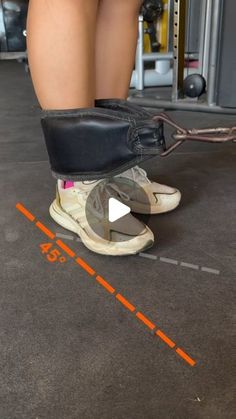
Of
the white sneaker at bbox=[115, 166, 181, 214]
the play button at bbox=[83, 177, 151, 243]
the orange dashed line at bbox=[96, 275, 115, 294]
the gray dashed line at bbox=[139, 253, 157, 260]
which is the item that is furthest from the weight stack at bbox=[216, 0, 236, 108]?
the orange dashed line at bbox=[96, 275, 115, 294]

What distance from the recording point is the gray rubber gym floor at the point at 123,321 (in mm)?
472

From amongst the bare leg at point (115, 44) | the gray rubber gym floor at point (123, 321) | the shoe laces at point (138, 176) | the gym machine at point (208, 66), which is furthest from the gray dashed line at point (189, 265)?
the gym machine at point (208, 66)

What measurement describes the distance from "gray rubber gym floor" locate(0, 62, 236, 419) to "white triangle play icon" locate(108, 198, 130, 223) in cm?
8

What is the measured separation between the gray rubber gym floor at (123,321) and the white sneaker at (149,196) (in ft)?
0.08

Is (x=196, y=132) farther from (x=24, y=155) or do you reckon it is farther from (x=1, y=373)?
(x=24, y=155)

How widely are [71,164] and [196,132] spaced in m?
0.25

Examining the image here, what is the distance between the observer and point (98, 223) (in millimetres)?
804

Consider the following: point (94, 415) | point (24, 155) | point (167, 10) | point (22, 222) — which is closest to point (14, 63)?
point (167, 10)

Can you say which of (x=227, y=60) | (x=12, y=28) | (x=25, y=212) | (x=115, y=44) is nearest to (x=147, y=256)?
(x=25, y=212)

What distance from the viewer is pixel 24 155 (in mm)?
1286

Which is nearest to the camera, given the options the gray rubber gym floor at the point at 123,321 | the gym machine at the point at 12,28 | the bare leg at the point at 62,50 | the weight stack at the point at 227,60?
the gray rubber gym floor at the point at 123,321

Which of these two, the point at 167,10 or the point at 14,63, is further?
the point at 14,63

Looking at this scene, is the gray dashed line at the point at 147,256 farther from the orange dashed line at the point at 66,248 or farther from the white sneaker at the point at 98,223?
the orange dashed line at the point at 66,248

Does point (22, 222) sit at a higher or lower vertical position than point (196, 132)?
lower
